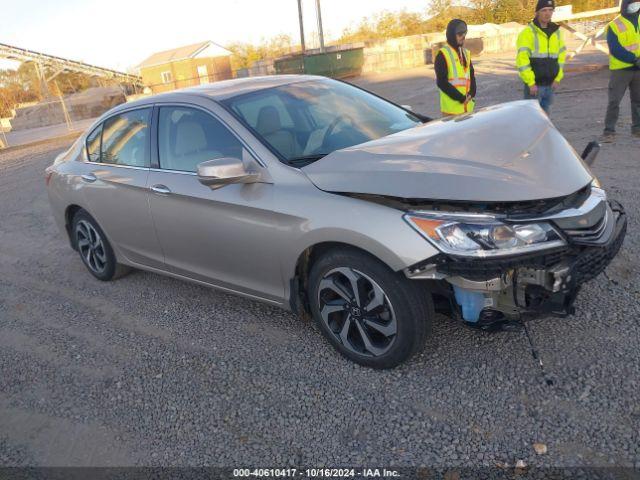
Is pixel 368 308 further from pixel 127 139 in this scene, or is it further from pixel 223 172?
pixel 127 139

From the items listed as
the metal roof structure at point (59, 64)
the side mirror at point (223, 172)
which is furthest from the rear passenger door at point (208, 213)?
the metal roof structure at point (59, 64)

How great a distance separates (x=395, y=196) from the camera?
264cm

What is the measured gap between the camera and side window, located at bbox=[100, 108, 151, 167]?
4.08 m

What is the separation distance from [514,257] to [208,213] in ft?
6.42

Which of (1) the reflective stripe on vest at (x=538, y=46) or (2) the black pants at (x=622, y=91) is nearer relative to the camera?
(1) the reflective stripe on vest at (x=538, y=46)

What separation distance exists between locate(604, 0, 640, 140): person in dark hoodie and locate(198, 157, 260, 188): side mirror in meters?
6.27

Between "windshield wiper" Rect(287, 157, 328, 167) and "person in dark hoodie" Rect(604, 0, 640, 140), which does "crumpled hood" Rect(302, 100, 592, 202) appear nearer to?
"windshield wiper" Rect(287, 157, 328, 167)

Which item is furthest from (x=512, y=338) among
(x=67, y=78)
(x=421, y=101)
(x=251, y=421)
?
(x=67, y=78)

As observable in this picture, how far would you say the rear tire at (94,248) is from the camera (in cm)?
474

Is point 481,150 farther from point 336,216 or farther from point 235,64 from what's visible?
point 235,64

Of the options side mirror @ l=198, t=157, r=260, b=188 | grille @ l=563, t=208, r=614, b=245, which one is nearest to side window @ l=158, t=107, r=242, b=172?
side mirror @ l=198, t=157, r=260, b=188

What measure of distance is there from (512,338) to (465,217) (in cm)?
103

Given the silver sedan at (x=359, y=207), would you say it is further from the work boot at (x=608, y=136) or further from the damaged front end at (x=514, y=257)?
the work boot at (x=608, y=136)

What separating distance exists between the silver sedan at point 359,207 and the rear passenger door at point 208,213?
1 cm
